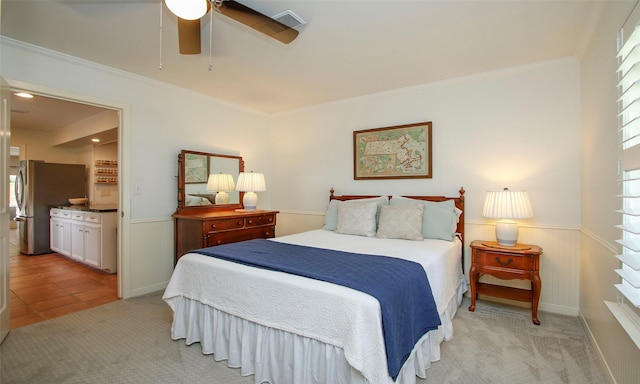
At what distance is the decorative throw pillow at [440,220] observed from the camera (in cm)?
297

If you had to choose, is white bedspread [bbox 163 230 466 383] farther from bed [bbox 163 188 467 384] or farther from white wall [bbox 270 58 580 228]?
white wall [bbox 270 58 580 228]

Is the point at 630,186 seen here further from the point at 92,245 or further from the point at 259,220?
the point at 92,245

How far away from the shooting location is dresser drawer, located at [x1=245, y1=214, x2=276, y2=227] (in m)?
3.83

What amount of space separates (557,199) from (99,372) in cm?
402

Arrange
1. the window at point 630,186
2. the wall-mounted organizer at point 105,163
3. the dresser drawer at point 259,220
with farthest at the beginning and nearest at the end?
the wall-mounted organizer at point 105,163
the dresser drawer at point 259,220
the window at point 630,186

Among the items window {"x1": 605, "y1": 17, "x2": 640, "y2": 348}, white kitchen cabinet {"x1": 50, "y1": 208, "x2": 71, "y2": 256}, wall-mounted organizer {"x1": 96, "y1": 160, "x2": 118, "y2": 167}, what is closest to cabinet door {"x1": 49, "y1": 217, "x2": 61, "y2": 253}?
white kitchen cabinet {"x1": 50, "y1": 208, "x2": 71, "y2": 256}

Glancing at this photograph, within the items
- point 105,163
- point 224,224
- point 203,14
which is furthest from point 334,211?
point 105,163

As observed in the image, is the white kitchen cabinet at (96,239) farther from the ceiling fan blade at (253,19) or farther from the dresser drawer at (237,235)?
the ceiling fan blade at (253,19)

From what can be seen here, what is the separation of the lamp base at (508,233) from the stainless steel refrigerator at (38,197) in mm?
7378

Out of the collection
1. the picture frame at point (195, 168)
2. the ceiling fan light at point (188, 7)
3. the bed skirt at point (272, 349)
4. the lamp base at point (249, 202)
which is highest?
the ceiling fan light at point (188, 7)

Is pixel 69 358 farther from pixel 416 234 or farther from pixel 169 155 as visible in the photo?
pixel 416 234

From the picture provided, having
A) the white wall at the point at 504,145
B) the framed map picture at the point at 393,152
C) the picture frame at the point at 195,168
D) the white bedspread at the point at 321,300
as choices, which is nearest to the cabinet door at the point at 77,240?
the picture frame at the point at 195,168

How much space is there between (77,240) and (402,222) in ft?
17.2

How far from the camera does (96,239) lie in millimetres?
4496
